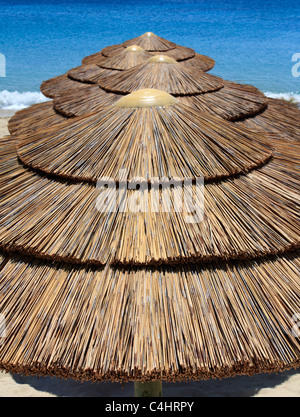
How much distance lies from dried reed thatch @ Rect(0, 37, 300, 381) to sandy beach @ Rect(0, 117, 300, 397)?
2.74m

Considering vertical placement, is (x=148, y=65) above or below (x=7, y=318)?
above

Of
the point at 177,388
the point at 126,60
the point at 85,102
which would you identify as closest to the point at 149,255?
the point at 177,388

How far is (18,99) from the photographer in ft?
74.0

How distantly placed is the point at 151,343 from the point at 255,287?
60 cm

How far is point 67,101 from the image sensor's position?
17.2 feet

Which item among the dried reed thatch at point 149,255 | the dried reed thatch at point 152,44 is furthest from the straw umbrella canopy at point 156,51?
the dried reed thatch at point 149,255

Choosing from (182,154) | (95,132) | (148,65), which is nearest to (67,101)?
(148,65)

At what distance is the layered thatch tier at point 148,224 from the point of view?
1990 millimetres

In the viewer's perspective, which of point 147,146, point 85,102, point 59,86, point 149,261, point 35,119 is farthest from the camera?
point 59,86

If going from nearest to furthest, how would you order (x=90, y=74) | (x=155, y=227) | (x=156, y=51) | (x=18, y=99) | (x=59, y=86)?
(x=155, y=227) → (x=90, y=74) → (x=59, y=86) → (x=156, y=51) → (x=18, y=99)

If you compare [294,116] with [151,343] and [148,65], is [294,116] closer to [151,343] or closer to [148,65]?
[148,65]

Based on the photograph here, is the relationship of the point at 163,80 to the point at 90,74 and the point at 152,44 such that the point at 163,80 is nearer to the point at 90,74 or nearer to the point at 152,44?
the point at 90,74

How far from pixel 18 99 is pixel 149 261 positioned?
22.8 m
